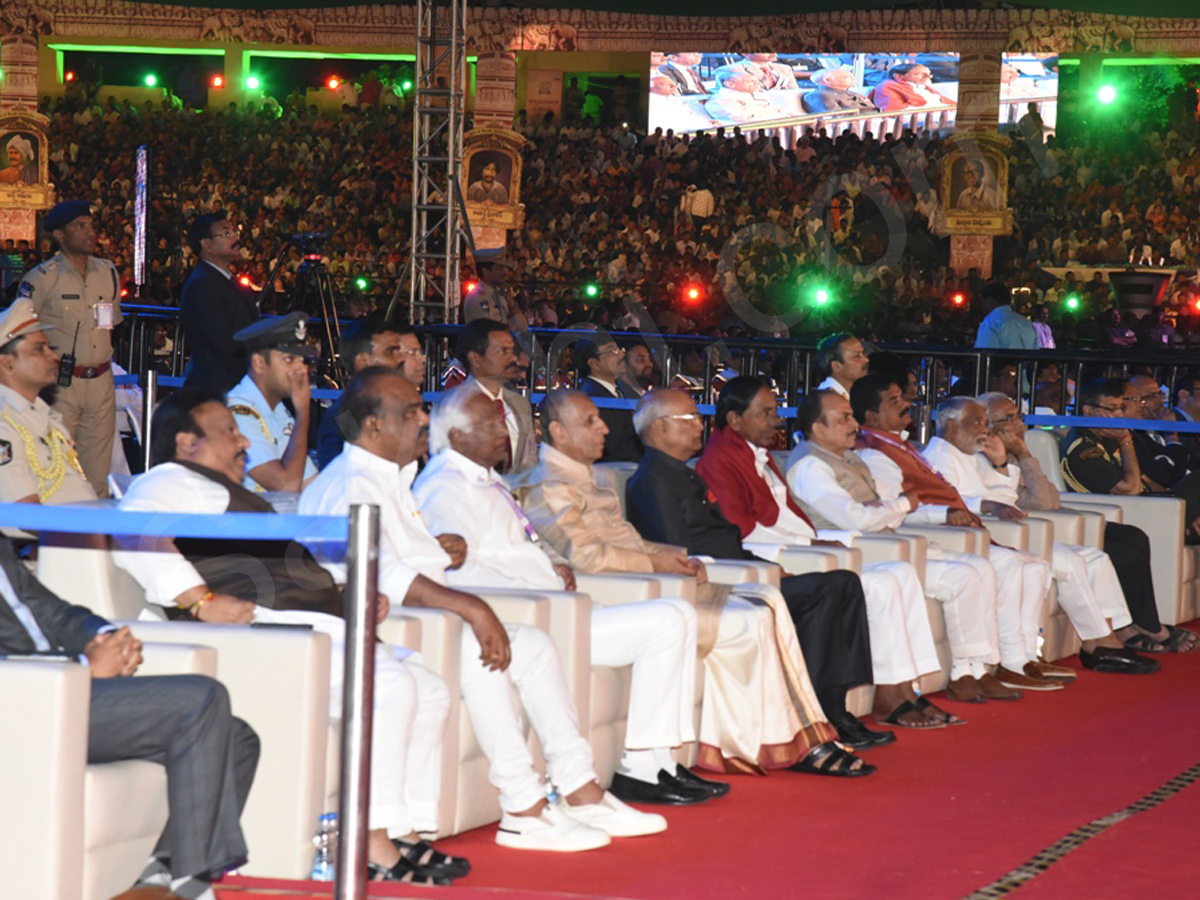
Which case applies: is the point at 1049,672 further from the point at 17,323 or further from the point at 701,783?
the point at 17,323

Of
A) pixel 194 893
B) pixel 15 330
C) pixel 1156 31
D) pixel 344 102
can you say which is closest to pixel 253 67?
pixel 344 102

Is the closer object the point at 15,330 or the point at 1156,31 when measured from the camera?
the point at 15,330

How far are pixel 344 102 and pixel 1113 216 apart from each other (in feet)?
32.6

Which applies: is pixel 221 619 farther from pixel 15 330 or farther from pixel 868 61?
pixel 868 61

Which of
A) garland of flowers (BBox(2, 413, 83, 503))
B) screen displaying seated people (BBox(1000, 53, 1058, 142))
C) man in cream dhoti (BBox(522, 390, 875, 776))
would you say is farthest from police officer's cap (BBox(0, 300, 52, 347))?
screen displaying seated people (BBox(1000, 53, 1058, 142))

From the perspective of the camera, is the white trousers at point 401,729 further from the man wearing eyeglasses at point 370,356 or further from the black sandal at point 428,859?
the man wearing eyeglasses at point 370,356

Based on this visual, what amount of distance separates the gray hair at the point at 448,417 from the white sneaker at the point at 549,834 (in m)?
1.00

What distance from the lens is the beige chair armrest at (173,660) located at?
347 cm

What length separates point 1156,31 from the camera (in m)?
20.8

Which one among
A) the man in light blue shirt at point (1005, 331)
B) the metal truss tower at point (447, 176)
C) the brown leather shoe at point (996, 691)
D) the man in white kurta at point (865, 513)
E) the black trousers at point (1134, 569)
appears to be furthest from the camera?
the metal truss tower at point (447, 176)

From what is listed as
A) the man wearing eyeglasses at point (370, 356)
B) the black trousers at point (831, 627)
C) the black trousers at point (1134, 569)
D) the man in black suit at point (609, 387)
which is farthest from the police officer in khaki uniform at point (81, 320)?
the black trousers at point (1134, 569)

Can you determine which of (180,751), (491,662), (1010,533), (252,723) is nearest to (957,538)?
(1010,533)

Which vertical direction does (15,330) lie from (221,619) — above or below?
above

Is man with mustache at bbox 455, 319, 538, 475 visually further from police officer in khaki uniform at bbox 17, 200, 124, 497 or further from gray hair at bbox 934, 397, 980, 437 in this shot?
gray hair at bbox 934, 397, 980, 437
